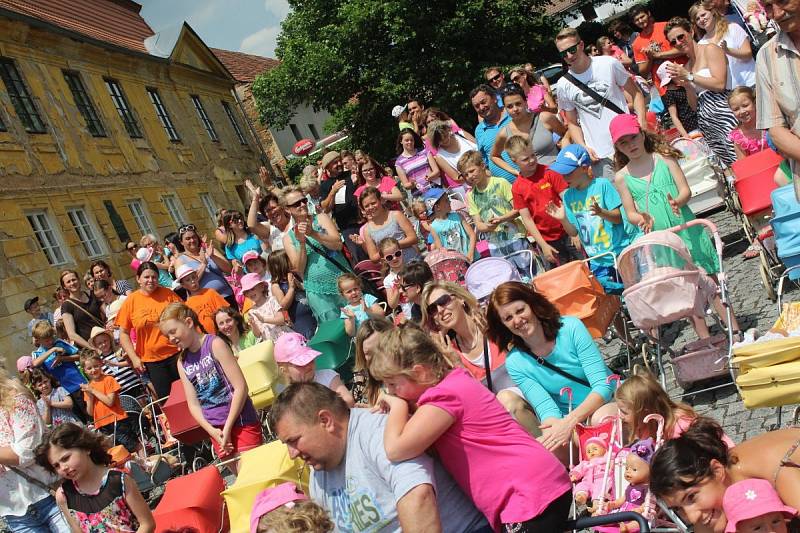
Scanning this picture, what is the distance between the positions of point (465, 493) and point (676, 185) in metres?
3.93

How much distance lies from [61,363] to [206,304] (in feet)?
8.60

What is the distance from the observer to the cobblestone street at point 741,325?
523cm

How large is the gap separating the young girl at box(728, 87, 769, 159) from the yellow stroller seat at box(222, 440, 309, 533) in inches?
189

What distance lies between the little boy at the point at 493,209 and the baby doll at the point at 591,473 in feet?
13.2

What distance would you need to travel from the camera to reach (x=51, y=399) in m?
10.4

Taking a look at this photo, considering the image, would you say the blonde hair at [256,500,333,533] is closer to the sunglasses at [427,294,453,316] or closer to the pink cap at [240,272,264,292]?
the sunglasses at [427,294,453,316]

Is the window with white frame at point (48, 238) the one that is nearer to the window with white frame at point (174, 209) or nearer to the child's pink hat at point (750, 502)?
the window with white frame at point (174, 209)

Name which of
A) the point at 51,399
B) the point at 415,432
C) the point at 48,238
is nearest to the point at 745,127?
the point at 415,432

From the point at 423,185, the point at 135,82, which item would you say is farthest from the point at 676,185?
the point at 135,82

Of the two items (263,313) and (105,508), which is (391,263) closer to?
(263,313)

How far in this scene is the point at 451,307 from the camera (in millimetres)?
5660

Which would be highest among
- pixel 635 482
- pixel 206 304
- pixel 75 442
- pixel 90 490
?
pixel 206 304

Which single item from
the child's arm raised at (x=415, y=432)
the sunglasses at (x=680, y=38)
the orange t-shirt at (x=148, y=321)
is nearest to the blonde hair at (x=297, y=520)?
the child's arm raised at (x=415, y=432)

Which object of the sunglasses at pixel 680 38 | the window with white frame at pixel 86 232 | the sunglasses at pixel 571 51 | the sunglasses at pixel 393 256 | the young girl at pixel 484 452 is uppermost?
the window with white frame at pixel 86 232
